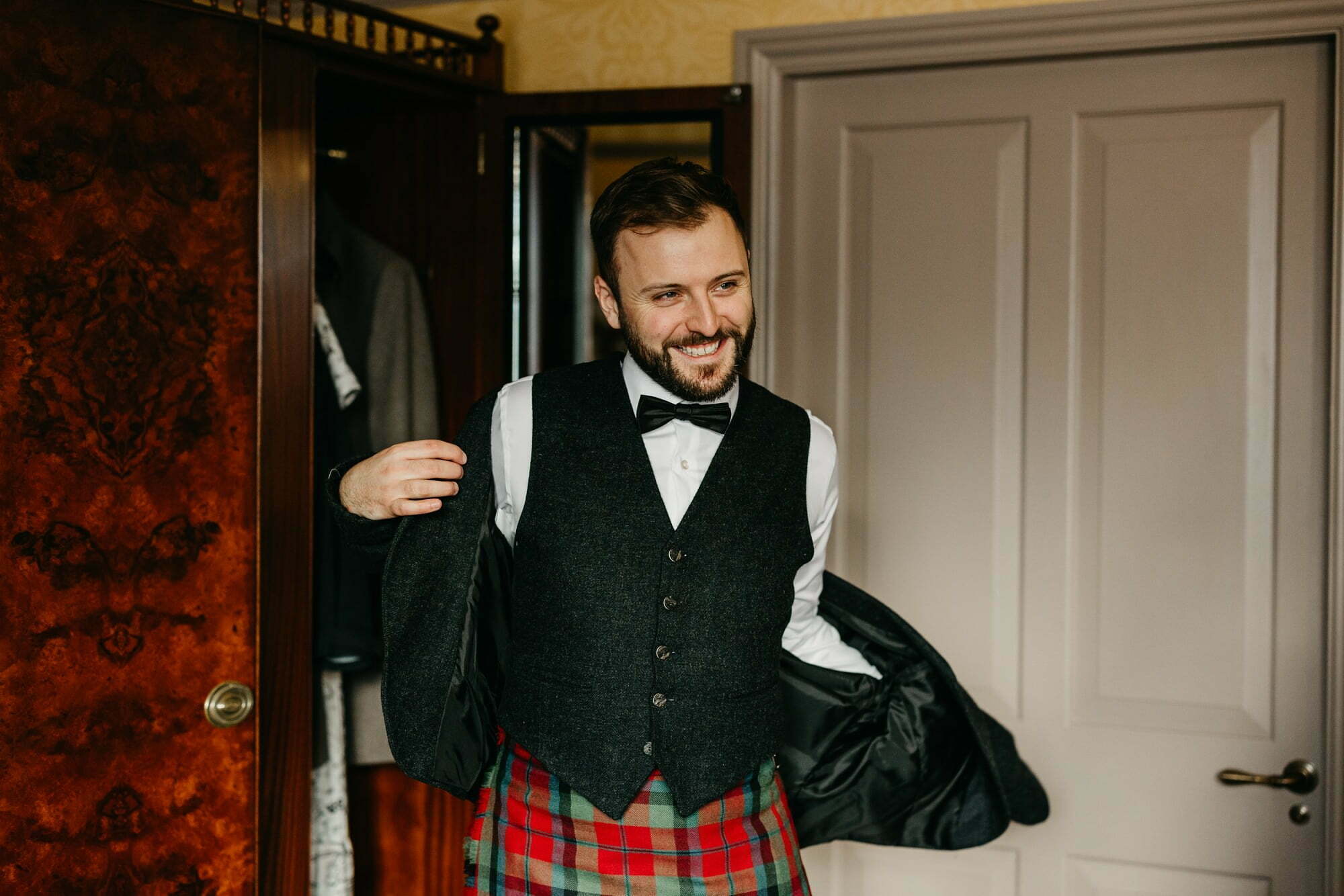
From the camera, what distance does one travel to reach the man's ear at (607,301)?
1.50 m

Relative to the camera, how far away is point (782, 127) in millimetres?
2229

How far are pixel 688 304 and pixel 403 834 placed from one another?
1438 mm

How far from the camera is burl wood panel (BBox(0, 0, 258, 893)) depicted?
1599 millimetres

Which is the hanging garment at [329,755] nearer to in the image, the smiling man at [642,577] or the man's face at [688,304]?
the smiling man at [642,577]

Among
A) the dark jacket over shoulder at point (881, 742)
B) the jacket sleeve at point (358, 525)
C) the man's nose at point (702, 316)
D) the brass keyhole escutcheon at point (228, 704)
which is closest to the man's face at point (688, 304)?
the man's nose at point (702, 316)

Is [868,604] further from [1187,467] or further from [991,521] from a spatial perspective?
[1187,467]

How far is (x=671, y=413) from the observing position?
4.94ft

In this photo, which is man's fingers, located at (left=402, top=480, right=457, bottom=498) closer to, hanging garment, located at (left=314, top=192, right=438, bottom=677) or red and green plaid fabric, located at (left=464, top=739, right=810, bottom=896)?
red and green plaid fabric, located at (left=464, top=739, right=810, bottom=896)

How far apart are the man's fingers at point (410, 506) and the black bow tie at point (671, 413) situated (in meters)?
0.29

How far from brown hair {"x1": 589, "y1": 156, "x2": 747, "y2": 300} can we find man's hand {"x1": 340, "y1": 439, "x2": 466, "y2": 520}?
0.31 m

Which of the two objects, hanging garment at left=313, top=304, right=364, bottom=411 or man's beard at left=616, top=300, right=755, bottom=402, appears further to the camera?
hanging garment at left=313, top=304, right=364, bottom=411

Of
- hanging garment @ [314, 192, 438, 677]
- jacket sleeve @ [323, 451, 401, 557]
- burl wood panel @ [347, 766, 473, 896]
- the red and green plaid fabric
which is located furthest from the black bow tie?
burl wood panel @ [347, 766, 473, 896]

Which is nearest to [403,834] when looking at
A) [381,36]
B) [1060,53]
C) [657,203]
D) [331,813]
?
[331,813]

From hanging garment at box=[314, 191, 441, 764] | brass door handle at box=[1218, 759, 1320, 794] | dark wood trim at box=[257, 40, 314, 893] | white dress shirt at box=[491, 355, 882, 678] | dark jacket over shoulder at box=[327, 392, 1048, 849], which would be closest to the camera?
white dress shirt at box=[491, 355, 882, 678]
